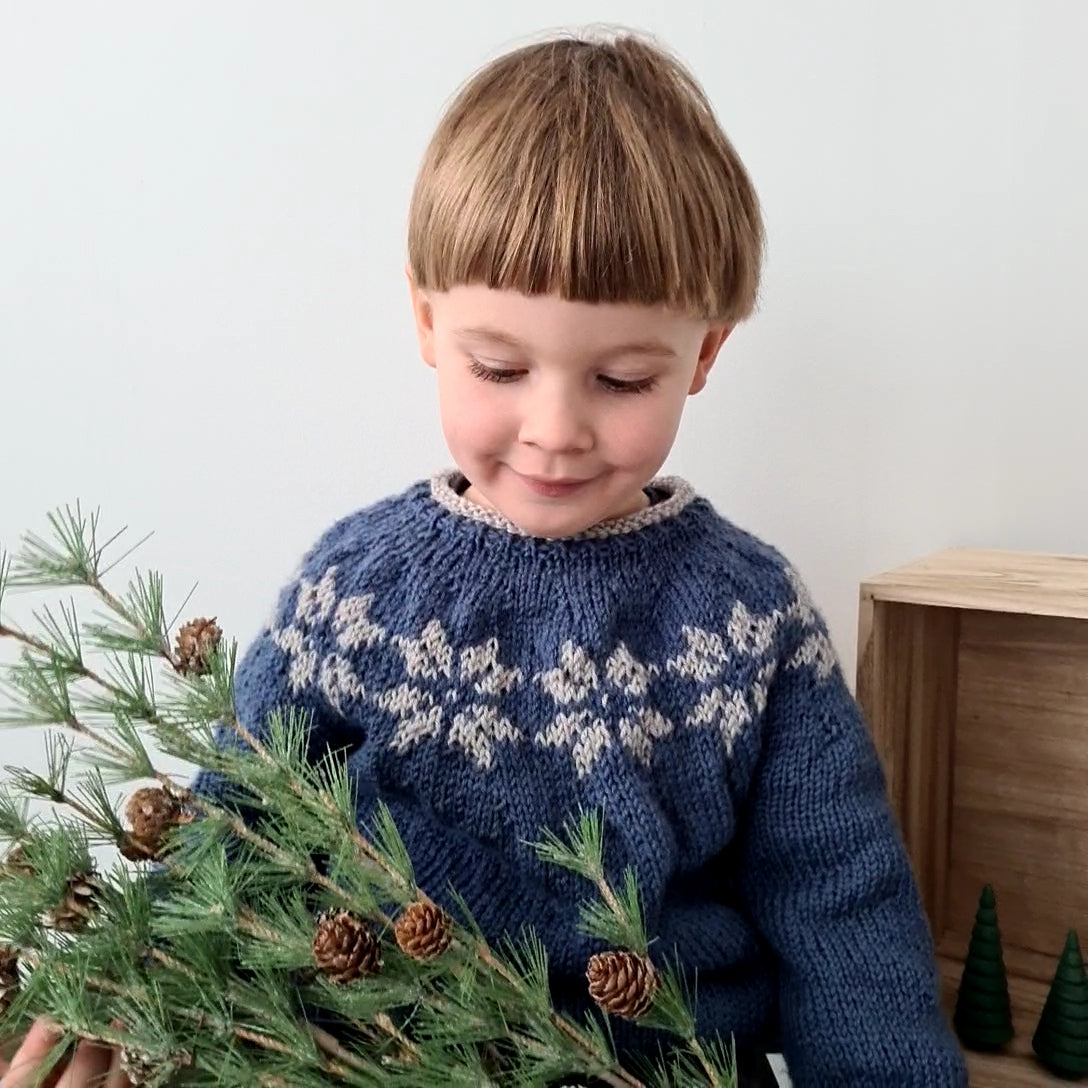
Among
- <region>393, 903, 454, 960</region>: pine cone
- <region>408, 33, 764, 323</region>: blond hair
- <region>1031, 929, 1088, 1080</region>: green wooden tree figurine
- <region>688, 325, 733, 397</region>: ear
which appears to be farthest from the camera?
<region>1031, 929, 1088, 1080</region>: green wooden tree figurine

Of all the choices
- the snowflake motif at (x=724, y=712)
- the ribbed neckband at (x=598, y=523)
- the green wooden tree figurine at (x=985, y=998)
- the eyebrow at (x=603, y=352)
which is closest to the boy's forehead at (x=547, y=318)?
the eyebrow at (x=603, y=352)

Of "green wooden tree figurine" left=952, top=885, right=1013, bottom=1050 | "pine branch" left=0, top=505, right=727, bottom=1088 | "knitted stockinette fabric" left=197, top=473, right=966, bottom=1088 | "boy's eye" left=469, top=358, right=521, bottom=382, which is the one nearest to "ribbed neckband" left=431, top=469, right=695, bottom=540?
"knitted stockinette fabric" left=197, top=473, right=966, bottom=1088

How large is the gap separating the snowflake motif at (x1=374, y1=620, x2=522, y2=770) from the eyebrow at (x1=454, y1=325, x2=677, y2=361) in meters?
0.19

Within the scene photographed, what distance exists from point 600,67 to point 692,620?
36 centimetres

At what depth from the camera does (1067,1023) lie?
0.90 m

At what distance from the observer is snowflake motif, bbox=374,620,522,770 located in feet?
2.56

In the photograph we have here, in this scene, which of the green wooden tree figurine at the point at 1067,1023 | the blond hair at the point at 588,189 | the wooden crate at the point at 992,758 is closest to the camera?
the blond hair at the point at 588,189

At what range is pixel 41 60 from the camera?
103 cm

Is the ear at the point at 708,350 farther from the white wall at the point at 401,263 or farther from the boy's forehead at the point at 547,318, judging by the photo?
the white wall at the point at 401,263

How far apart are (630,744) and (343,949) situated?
0.27 metres

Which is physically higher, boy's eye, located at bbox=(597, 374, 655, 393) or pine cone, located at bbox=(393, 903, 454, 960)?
boy's eye, located at bbox=(597, 374, 655, 393)

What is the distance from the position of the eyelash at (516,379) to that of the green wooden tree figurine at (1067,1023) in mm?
561

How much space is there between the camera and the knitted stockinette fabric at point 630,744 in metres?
0.78

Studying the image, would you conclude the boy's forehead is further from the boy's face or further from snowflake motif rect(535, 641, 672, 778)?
snowflake motif rect(535, 641, 672, 778)
